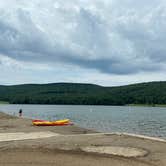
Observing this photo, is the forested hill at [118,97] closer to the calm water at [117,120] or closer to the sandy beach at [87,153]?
the calm water at [117,120]

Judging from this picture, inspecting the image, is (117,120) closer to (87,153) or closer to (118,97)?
(87,153)

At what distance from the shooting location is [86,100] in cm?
18100

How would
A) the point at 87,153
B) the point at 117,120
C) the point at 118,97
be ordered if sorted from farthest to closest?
1. the point at 118,97
2. the point at 117,120
3. the point at 87,153

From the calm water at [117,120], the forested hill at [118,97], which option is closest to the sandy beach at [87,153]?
the calm water at [117,120]

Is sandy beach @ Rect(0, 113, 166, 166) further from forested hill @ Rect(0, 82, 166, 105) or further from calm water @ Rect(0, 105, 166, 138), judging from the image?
forested hill @ Rect(0, 82, 166, 105)

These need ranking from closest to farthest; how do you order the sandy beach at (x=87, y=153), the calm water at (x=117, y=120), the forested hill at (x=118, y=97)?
1. the sandy beach at (x=87, y=153)
2. the calm water at (x=117, y=120)
3. the forested hill at (x=118, y=97)

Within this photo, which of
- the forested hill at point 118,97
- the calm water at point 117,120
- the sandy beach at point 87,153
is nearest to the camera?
the sandy beach at point 87,153

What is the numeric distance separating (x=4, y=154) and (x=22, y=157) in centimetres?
83

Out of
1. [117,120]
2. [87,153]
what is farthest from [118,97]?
[87,153]

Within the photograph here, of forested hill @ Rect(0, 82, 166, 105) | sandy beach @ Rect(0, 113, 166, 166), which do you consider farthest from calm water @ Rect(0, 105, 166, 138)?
forested hill @ Rect(0, 82, 166, 105)

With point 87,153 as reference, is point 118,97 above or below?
above

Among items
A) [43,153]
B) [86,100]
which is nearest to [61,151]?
[43,153]

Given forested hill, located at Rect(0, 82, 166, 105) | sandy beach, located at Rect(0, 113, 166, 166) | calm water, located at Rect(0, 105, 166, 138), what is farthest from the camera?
forested hill, located at Rect(0, 82, 166, 105)

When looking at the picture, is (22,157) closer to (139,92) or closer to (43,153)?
(43,153)
